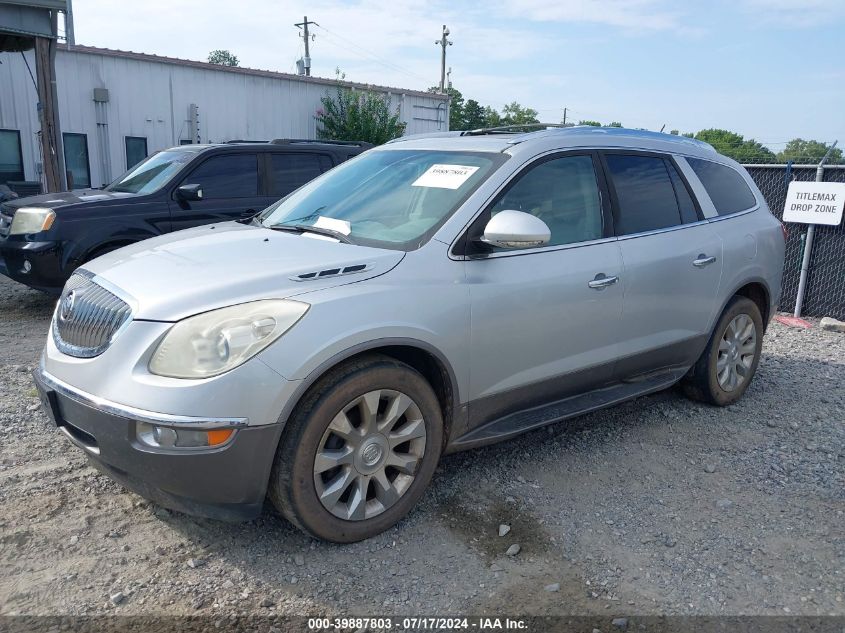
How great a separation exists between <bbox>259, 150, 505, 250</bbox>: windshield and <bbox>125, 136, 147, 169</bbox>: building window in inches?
580

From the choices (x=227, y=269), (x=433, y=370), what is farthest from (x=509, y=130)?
(x=227, y=269)

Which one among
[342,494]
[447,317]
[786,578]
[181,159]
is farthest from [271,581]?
[181,159]

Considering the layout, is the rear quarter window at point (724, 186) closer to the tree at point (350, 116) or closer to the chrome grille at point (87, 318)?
the chrome grille at point (87, 318)

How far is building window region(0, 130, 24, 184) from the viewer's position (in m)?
15.6

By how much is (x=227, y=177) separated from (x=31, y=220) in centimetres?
202

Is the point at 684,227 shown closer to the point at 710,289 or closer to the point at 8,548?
the point at 710,289

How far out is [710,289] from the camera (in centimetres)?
461

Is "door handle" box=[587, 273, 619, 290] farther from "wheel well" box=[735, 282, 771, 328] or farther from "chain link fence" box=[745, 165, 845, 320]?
"chain link fence" box=[745, 165, 845, 320]

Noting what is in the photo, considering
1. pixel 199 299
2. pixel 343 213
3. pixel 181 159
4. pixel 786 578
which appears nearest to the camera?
pixel 199 299

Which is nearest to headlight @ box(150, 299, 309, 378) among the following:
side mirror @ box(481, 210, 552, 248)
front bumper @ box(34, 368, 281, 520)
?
front bumper @ box(34, 368, 281, 520)

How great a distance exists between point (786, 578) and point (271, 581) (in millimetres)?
2188

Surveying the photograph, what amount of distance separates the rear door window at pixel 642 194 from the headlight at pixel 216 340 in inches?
88.1

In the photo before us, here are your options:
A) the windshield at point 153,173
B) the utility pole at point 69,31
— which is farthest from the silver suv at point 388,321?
the utility pole at point 69,31

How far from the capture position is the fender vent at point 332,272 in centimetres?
299
